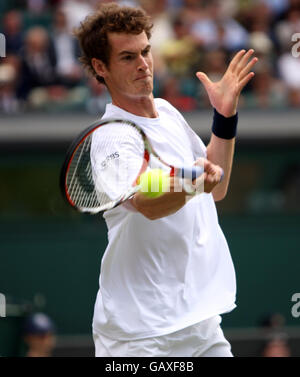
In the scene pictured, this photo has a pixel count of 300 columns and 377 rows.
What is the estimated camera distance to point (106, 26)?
3.95m

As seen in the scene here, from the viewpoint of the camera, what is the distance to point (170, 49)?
9414 mm

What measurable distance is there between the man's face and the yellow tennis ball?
52 cm

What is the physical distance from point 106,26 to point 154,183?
85 cm

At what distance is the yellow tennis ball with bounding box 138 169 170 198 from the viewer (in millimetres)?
3486

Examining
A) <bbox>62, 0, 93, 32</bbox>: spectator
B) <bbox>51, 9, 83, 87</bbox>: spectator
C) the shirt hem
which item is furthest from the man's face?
<bbox>62, 0, 93, 32</bbox>: spectator

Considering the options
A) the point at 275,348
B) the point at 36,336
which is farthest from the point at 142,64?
the point at 275,348

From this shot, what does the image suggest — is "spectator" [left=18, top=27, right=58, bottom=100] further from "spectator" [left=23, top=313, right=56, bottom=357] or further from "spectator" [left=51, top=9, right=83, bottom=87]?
"spectator" [left=23, top=313, right=56, bottom=357]

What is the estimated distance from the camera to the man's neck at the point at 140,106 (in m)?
3.95

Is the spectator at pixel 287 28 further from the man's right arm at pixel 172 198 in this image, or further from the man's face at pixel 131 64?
the man's right arm at pixel 172 198

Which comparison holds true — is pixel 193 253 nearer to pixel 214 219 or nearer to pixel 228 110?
pixel 214 219

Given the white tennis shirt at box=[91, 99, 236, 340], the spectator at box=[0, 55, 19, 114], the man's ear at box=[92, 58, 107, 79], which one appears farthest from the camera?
the spectator at box=[0, 55, 19, 114]

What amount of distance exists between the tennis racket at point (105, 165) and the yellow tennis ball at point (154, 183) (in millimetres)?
63

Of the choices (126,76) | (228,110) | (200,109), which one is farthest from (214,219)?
(200,109)

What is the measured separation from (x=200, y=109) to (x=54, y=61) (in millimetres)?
1614
